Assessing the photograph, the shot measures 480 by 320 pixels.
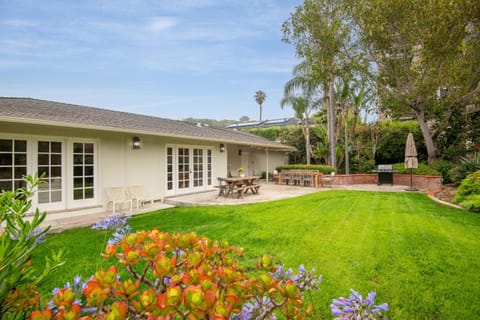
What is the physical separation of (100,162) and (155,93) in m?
17.1

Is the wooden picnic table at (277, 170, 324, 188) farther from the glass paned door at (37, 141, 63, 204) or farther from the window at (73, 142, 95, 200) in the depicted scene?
the glass paned door at (37, 141, 63, 204)

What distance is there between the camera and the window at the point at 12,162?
650 centimetres

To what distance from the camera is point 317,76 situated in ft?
41.3

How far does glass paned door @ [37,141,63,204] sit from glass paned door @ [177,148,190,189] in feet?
14.3

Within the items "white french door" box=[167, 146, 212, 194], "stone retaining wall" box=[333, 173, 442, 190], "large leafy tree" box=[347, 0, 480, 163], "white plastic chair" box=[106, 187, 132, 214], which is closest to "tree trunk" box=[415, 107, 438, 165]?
"large leafy tree" box=[347, 0, 480, 163]

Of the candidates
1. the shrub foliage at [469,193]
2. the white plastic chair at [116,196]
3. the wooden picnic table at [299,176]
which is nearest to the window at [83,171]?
the white plastic chair at [116,196]

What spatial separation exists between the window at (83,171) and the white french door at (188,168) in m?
2.98

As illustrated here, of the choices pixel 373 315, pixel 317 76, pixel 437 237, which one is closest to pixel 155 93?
pixel 317 76

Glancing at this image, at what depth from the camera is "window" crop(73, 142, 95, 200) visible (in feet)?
25.2

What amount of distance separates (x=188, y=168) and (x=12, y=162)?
5966 mm

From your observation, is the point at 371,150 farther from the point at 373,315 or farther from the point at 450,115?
the point at 373,315

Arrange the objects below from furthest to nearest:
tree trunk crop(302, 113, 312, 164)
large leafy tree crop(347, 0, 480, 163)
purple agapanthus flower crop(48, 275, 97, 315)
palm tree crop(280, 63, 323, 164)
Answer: tree trunk crop(302, 113, 312, 164) < palm tree crop(280, 63, 323, 164) < large leafy tree crop(347, 0, 480, 163) < purple agapanthus flower crop(48, 275, 97, 315)

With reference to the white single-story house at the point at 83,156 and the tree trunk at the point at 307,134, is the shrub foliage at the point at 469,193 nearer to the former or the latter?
the white single-story house at the point at 83,156

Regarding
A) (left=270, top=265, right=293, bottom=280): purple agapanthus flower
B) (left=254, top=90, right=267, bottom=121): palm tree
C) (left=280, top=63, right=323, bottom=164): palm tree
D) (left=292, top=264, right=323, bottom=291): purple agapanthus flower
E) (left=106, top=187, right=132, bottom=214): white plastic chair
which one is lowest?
(left=106, top=187, right=132, bottom=214): white plastic chair
